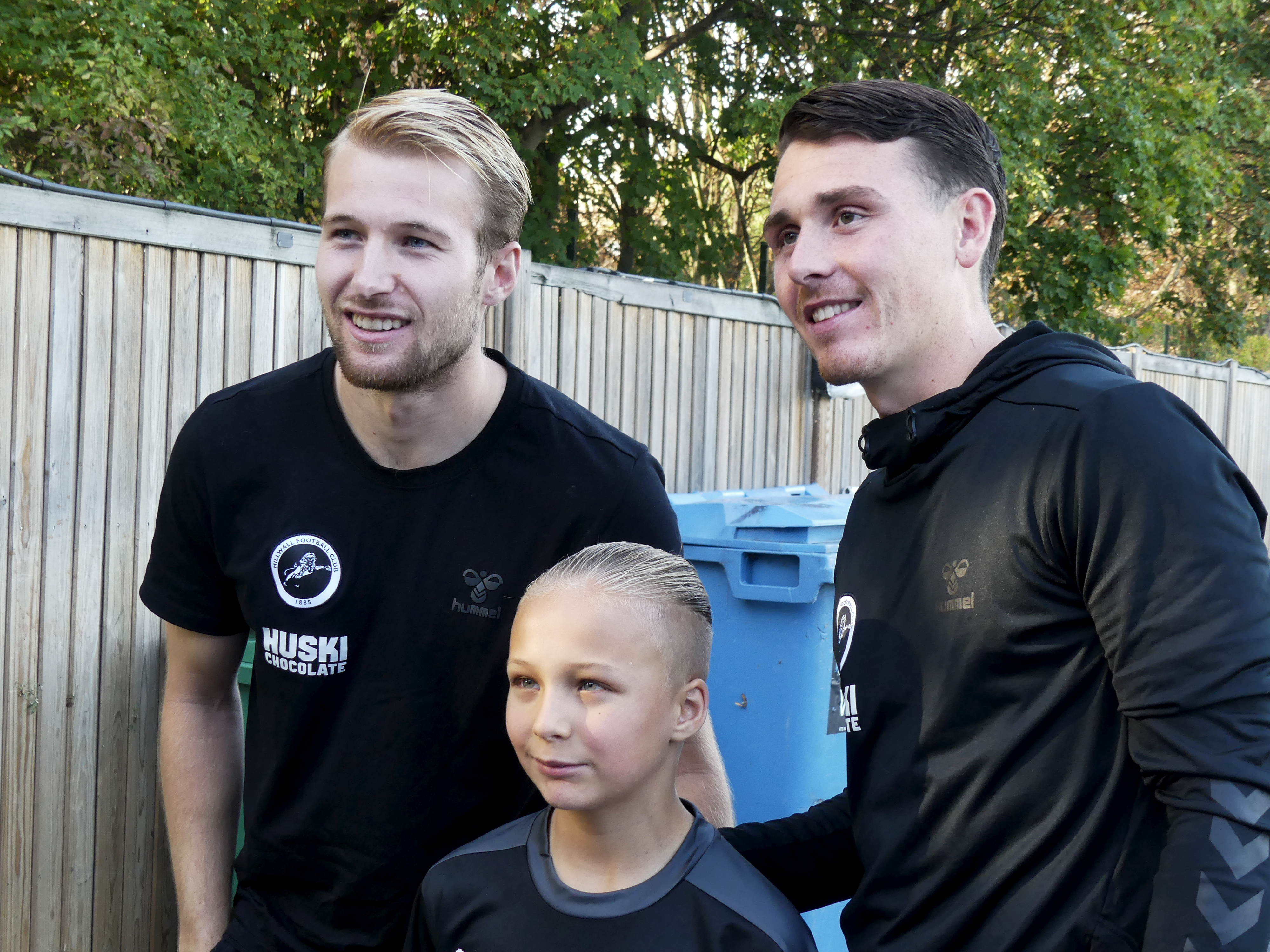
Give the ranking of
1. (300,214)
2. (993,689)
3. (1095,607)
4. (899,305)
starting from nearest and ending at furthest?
(1095,607) < (993,689) < (899,305) < (300,214)

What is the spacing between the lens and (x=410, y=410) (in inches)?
78.0

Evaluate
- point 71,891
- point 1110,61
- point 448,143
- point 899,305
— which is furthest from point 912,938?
point 1110,61

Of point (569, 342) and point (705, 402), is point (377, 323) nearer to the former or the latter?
point (569, 342)

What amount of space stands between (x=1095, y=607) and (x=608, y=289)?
3.87 meters

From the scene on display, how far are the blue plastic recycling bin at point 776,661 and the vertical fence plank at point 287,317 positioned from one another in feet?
4.84

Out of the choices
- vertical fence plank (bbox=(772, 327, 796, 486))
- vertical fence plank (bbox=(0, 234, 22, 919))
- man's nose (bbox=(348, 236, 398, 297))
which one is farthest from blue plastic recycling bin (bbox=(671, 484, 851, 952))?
vertical fence plank (bbox=(772, 327, 796, 486))

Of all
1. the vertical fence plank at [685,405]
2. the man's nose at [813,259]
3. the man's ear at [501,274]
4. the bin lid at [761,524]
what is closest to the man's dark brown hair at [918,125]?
the man's nose at [813,259]

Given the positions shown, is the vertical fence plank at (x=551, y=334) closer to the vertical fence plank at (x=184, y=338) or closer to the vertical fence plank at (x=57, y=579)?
the vertical fence plank at (x=184, y=338)

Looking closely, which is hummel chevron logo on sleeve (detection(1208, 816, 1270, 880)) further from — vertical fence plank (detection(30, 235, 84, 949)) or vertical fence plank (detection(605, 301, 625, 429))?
vertical fence plank (detection(605, 301, 625, 429))

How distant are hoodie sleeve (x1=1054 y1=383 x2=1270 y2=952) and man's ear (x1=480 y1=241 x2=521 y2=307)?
116 cm

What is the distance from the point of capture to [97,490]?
3420mm

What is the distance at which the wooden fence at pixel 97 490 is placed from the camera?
10.7ft

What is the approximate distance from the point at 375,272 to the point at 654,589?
0.71 m

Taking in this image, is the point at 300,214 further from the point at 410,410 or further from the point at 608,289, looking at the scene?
the point at 410,410
